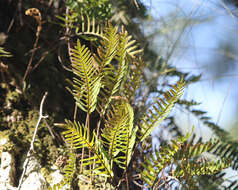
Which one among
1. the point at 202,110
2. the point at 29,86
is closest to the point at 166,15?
the point at 202,110

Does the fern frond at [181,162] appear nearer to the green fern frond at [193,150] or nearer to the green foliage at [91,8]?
the green fern frond at [193,150]

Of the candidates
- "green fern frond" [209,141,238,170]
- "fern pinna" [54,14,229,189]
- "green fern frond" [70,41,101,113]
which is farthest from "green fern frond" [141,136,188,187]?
"green fern frond" [209,141,238,170]

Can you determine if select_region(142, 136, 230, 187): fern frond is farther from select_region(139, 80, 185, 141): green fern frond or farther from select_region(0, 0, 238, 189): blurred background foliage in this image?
select_region(0, 0, 238, 189): blurred background foliage

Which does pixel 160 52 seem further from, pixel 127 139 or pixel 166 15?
pixel 127 139

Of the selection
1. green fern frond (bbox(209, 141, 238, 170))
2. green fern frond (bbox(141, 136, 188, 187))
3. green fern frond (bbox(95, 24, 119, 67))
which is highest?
green fern frond (bbox(95, 24, 119, 67))

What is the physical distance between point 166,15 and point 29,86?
2.83 ft

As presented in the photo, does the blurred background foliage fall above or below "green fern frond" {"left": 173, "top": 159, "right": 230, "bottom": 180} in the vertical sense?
above

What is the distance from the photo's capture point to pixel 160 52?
4.65 ft

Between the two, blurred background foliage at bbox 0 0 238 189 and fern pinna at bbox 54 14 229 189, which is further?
blurred background foliage at bbox 0 0 238 189

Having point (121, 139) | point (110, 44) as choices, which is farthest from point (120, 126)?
point (110, 44)

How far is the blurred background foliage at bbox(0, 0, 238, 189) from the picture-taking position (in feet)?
3.28

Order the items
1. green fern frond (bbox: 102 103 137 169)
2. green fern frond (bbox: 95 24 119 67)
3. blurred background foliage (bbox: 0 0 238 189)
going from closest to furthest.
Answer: green fern frond (bbox: 102 103 137 169) → green fern frond (bbox: 95 24 119 67) → blurred background foliage (bbox: 0 0 238 189)

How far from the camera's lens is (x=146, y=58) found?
1.47 meters

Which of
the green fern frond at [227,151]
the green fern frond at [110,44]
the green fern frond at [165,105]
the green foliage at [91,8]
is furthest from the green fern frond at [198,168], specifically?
the green foliage at [91,8]
